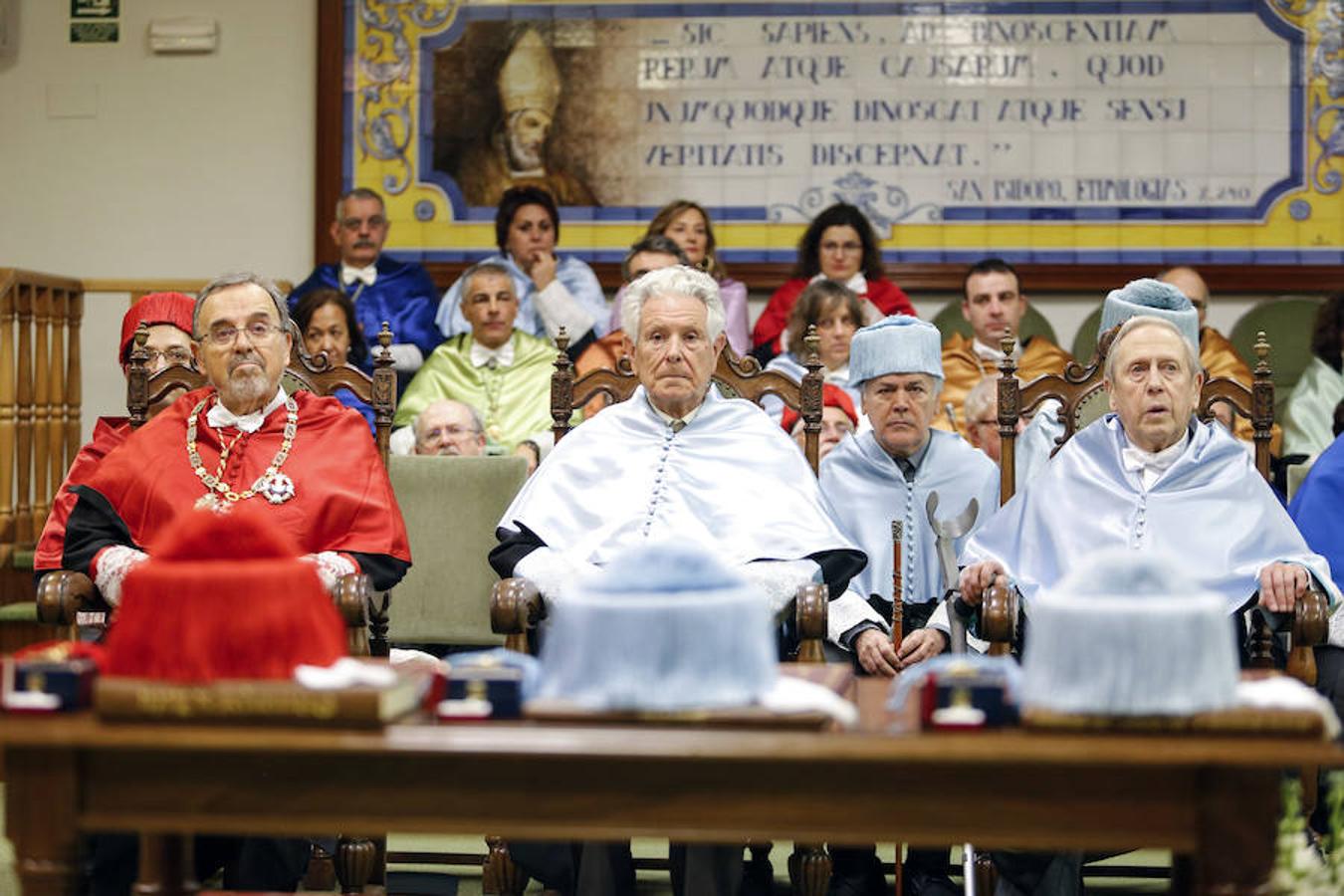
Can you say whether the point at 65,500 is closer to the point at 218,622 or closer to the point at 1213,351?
the point at 218,622

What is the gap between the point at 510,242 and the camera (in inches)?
279

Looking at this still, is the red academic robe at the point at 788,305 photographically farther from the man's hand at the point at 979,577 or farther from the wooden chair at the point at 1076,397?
the man's hand at the point at 979,577

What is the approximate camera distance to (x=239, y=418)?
4.38 metres

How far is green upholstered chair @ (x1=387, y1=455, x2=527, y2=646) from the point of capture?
202 inches

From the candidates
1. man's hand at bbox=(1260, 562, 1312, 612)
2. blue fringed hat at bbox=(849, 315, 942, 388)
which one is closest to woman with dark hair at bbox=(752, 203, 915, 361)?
blue fringed hat at bbox=(849, 315, 942, 388)

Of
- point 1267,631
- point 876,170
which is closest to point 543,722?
point 1267,631

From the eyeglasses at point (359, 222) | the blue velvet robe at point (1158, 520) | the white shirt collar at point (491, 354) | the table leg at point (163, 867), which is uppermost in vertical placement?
the eyeglasses at point (359, 222)

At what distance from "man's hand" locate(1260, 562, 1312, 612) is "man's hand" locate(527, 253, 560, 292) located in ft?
12.1

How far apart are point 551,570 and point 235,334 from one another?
96 cm

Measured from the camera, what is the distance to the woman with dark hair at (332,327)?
6168 millimetres

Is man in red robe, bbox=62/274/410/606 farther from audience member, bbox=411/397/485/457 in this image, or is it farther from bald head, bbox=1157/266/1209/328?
bald head, bbox=1157/266/1209/328

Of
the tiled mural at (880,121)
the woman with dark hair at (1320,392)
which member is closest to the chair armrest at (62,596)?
the woman with dark hair at (1320,392)

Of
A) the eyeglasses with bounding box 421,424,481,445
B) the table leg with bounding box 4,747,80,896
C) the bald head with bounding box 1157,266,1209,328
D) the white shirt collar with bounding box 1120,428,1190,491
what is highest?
the bald head with bounding box 1157,266,1209,328

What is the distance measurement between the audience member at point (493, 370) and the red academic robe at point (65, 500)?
1.87 meters
